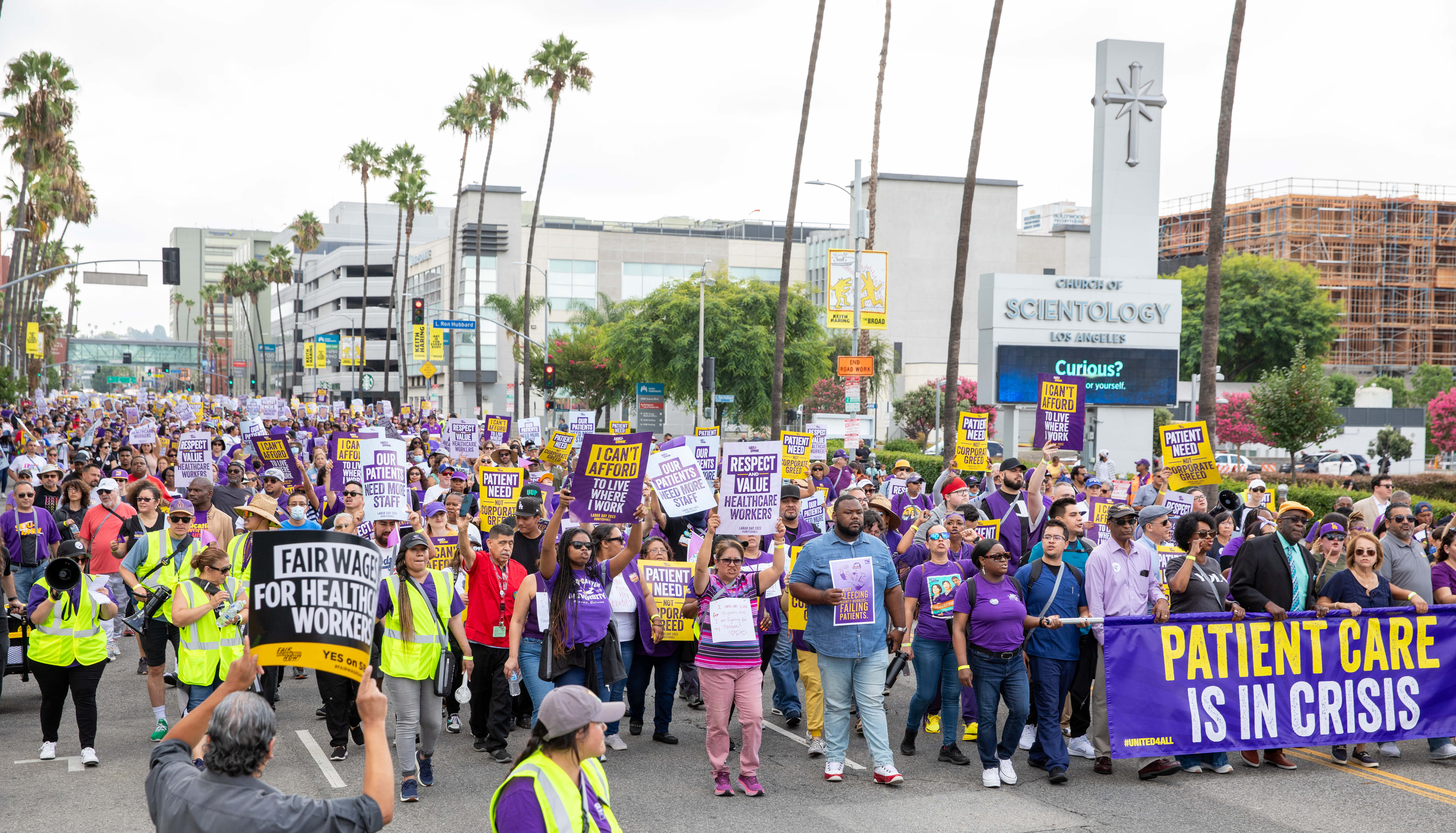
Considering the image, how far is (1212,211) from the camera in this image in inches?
729

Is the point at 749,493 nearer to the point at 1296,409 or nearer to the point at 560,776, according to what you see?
the point at 560,776

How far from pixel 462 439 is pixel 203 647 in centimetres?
1524

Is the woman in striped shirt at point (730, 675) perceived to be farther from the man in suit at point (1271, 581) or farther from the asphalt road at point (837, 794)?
the man in suit at point (1271, 581)

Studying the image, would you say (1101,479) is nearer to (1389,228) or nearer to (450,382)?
(450,382)

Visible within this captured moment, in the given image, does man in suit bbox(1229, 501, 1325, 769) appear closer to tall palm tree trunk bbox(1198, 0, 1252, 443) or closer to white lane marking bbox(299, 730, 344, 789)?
white lane marking bbox(299, 730, 344, 789)

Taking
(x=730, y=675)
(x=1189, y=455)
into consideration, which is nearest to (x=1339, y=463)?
(x=1189, y=455)

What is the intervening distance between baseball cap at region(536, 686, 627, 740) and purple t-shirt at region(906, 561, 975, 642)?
5452 millimetres

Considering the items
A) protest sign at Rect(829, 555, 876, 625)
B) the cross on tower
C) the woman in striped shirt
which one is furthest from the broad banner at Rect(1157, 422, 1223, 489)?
the cross on tower

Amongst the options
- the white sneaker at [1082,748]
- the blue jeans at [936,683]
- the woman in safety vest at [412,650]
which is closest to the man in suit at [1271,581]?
the white sneaker at [1082,748]

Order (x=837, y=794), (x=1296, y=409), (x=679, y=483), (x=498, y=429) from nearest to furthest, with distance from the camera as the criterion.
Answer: (x=837, y=794) < (x=679, y=483) < (x=498, y=429) < (x=1296, y=409)

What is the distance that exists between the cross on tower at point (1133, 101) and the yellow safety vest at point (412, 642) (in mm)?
37945

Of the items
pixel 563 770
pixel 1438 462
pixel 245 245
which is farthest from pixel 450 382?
pixel 245 245

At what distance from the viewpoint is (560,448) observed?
68.7ft

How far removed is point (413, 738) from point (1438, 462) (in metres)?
60.3
